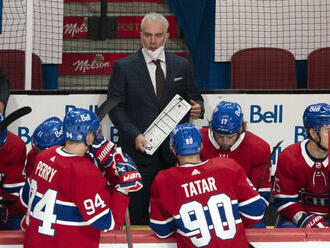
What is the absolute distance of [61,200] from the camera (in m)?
3.87

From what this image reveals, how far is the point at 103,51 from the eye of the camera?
26.0 ft

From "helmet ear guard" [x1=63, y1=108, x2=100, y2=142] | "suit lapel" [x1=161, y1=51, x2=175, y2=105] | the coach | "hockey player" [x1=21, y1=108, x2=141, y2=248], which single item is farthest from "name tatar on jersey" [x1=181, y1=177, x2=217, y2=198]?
"suit lapel" [x1=161, y1=51, x2=175, y2=105]

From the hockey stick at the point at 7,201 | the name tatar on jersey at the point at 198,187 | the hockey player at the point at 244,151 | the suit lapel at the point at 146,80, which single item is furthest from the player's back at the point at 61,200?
the suit lapel at the point at 146,80

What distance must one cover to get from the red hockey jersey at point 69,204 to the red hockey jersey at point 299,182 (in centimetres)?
133

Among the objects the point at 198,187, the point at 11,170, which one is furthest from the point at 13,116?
the point at 198,187

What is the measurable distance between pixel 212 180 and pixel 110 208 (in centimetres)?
57

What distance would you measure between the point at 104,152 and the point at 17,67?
310 centimetres

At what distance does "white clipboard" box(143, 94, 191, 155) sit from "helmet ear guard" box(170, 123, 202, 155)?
4.39ft

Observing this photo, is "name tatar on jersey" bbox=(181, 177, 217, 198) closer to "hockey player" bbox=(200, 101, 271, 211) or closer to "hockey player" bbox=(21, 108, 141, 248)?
"hockey player" bbox=(21, 108, 141, 248)

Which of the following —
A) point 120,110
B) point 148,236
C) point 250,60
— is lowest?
point 148,236

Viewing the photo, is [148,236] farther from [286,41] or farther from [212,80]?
[286,41]

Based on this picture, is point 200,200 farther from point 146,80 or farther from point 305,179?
point 146,80

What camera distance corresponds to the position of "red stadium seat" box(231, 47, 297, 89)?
728 centimetres

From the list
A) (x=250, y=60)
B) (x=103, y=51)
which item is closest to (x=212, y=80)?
(x=250, y=60)
